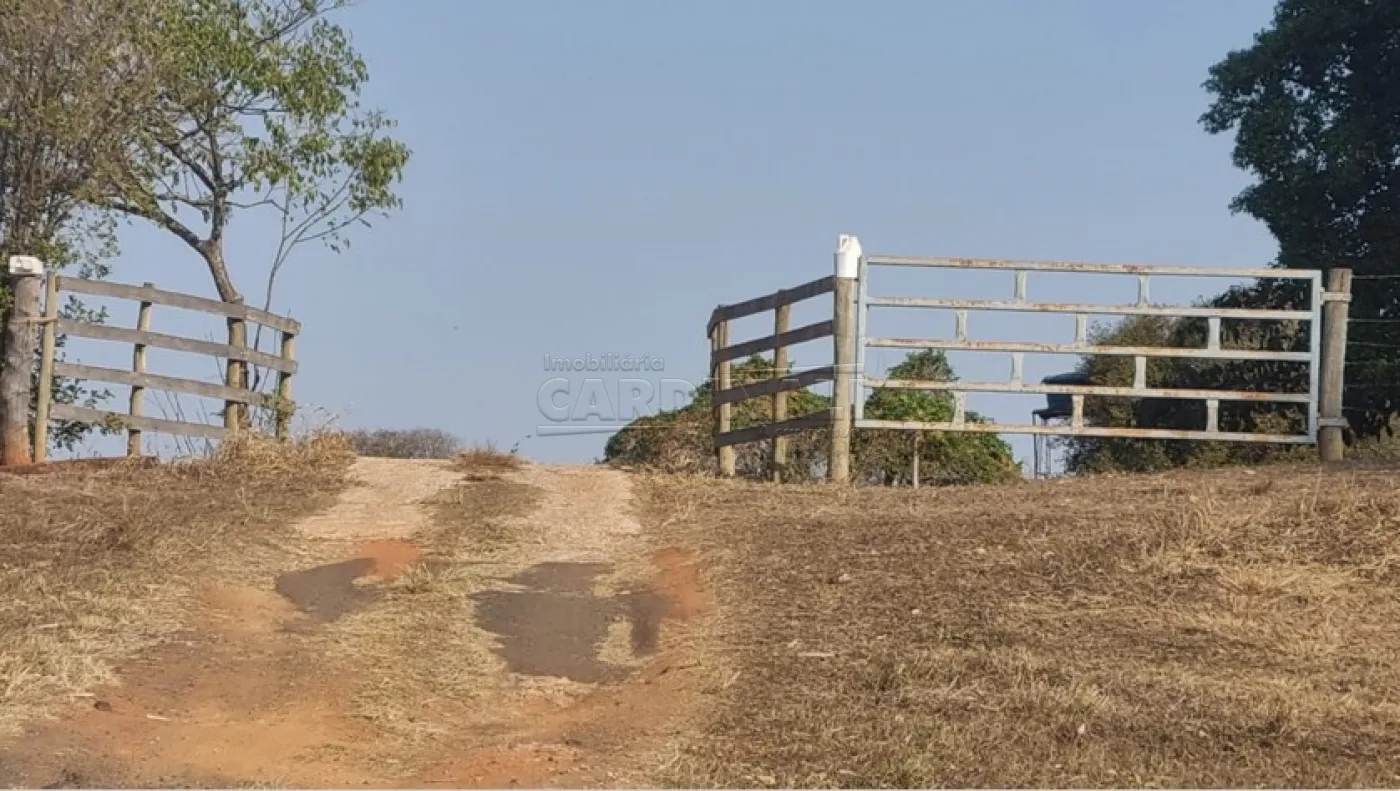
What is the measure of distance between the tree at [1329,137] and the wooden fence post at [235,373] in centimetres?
1324

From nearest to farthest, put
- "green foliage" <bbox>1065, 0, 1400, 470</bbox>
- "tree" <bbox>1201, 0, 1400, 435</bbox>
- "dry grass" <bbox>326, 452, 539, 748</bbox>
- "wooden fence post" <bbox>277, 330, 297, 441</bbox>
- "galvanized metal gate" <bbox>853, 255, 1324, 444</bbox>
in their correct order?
1. "dry grass" <bbox>326, 452, 539, 748</bbox>
2. "galvanized metal gate" <bbox>853, 255, 1324, 444</bbox>
3. "wooden fence post" <bbox>277, 330, 297, 441</bbox>
4. "green foliage" <bbox>1065, 0, 1400, 470</bbox>
5. "tree" <bbox>1201, 0, 1400, 435</bbox>

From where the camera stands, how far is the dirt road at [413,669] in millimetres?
5051

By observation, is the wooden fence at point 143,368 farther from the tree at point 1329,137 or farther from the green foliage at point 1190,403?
the tree at point 1329,137

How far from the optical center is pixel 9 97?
45.2ft

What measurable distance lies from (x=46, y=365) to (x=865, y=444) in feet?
23.7

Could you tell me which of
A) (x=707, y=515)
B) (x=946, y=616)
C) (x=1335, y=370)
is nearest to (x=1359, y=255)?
(x=1335, y=370)

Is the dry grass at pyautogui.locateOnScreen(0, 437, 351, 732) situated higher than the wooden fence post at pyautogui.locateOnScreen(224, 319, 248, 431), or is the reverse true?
the wooden fence post at pyautogui.locateOnScreen(224, 319, 248, 431)

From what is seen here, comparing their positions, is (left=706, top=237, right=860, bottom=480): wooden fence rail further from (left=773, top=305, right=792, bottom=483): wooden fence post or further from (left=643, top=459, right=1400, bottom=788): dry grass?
(left=643, top=459, right=1400, bottom=788): dry grass

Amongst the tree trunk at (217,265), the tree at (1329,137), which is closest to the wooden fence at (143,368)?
the tree trunk at (217,265)

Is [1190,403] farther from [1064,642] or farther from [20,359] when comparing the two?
[20,359]

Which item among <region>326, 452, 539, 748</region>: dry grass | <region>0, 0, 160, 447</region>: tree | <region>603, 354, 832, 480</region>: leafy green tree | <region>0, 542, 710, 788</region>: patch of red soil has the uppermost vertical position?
<region>0, 0, 160, 447</region>: tree

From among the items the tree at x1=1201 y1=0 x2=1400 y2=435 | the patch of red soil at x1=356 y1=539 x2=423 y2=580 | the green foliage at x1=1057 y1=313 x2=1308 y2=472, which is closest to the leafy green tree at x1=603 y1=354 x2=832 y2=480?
the green foliage at x1=1057 y1=313 x2=1308 y2=472

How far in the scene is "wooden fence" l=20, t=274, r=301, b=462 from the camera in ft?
40.3

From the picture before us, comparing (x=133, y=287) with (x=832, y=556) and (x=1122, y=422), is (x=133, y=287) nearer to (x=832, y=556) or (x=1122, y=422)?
(x=832, y=556)
